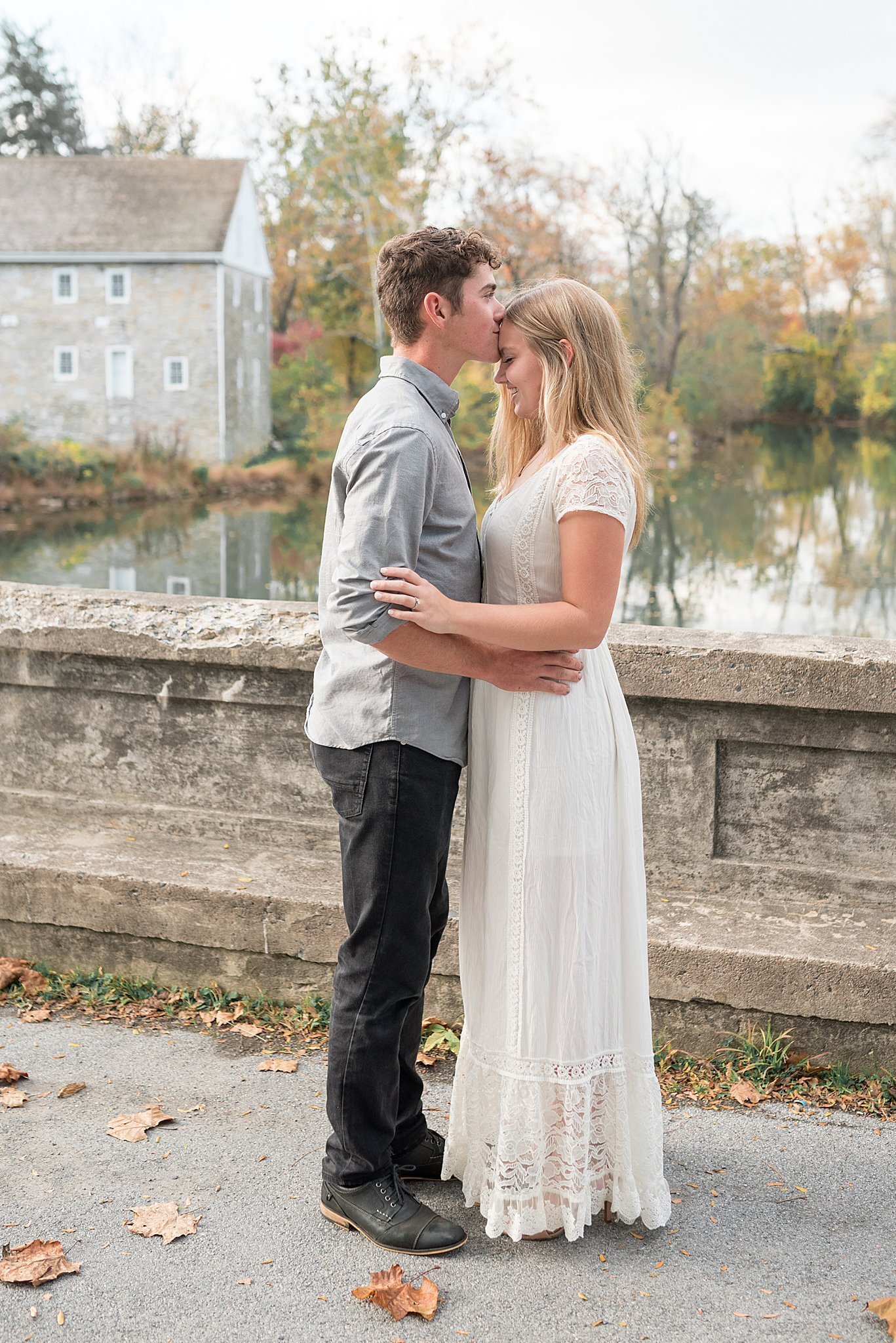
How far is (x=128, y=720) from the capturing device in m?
3.94

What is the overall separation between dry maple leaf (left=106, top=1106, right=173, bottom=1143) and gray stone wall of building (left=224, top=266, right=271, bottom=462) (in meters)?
34.7

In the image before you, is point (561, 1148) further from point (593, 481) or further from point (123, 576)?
point (123, 576)

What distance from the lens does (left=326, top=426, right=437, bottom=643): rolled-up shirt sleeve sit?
224 cm

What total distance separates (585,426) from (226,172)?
38.0 meters

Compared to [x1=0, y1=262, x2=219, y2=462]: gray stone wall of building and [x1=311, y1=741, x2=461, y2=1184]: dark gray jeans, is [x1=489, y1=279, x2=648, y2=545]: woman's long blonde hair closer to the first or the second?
[x1=311, y1=741, x2=461, y2=1184]: dark gray jeans

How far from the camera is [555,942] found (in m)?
2.46

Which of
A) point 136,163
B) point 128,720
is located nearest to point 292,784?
point 128,720

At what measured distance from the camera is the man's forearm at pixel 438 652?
2.28 metres

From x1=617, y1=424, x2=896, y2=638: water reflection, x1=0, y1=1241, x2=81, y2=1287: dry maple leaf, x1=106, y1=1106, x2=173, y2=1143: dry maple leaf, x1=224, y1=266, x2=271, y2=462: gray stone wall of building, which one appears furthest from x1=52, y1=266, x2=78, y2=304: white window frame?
x1=0, y1=1241, x2=81, y2=1287: dry maple leaf

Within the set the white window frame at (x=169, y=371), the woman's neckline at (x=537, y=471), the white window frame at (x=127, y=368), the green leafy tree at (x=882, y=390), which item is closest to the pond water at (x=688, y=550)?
the green leafy tree at (x=882, y=390)

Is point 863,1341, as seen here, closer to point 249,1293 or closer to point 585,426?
point 249,1293

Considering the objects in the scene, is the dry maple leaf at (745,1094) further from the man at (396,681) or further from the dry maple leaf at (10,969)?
the dry maple leaf at (10,969)

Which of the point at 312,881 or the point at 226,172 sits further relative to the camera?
the point at 226,172

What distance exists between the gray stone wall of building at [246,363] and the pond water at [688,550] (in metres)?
3.12
